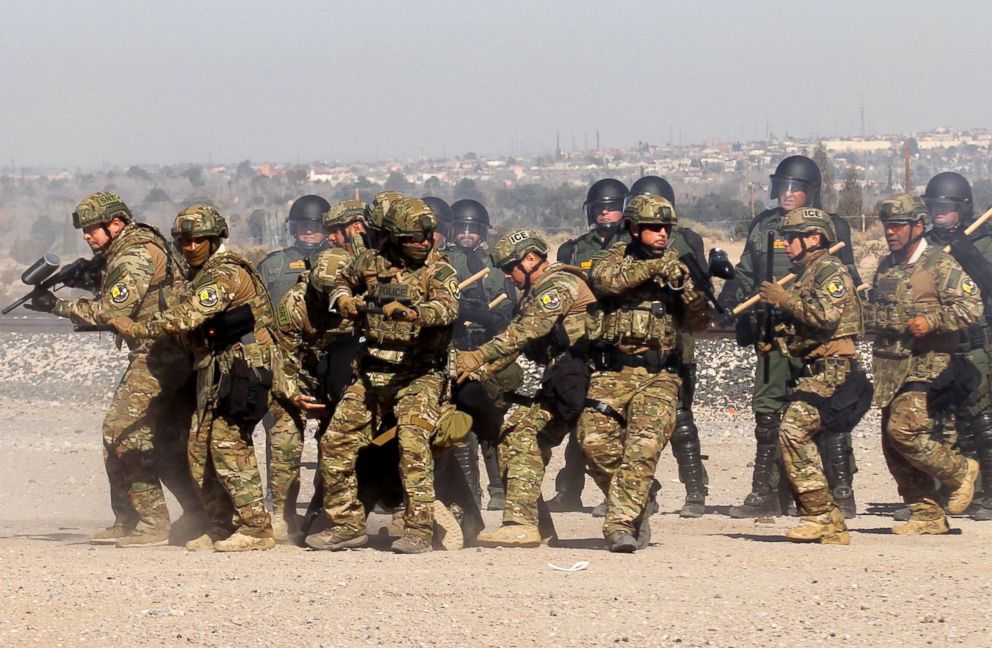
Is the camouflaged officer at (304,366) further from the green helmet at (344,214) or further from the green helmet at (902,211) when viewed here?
the green helmet at (902,211)

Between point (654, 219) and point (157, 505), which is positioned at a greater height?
point (654, 219)

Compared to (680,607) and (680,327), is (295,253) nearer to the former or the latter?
(680,327)

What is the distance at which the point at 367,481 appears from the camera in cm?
973

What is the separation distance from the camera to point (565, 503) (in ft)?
40.1

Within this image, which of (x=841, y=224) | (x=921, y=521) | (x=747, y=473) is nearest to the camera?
(x=921, y=521)

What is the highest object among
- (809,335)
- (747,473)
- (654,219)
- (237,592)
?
(654,219)

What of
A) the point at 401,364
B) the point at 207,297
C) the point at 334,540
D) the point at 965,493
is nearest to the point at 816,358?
the point at 965,493

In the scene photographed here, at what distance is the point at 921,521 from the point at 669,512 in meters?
1.90

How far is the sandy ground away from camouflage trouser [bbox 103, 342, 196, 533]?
1.31 feet

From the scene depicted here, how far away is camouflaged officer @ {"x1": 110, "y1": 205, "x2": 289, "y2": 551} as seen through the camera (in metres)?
9.31

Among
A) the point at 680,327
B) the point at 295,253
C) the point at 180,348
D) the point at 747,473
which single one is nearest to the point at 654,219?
the point at 680,327

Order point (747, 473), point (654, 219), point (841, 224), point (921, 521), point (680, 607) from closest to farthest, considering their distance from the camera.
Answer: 1. point (680, 607)
2. point (654, 219)
3. point (921, 521)
4. point (841, 224)
5. point (747, 473)

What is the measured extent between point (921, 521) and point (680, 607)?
3.72m

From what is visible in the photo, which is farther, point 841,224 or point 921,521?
point 841,224
